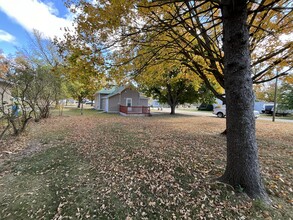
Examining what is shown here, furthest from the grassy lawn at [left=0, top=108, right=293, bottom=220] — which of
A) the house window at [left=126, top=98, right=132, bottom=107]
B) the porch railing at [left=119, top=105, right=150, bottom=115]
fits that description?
the house window at [left=126, top=98, right=132, bottom=107]

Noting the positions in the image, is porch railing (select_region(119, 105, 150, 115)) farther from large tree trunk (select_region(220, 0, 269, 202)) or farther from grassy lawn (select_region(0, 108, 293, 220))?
large tree trunk (select_region(220, 0, 269, 202))

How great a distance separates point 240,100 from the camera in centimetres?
267

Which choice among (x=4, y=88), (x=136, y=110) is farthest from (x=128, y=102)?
(x=4, y=88)

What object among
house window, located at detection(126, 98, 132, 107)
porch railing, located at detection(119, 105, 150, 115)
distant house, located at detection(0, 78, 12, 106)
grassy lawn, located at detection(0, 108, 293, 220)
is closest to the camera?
grassy lawn, located at detection(0, 108, 293, 220)

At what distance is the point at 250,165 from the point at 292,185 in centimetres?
142

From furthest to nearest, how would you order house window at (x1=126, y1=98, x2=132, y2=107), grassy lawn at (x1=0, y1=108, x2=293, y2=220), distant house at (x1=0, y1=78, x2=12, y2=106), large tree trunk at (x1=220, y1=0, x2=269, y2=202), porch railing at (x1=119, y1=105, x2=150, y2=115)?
house window at (x1=126, y1=98, x2=132, y2=107)
porch railing at (x1=119, y1=105, x2=150, y2=115)
distant house at (x1=0, y1=78, x2=12, y2=106)
large tree trunk at (x1=220, y1=0, x2=269, y2=202)
grassy lawn at (x1=0, y1=108, x2=293, y2=220)

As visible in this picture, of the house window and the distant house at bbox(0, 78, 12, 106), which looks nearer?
the distant house at bbox(0, 78, 12, 106)

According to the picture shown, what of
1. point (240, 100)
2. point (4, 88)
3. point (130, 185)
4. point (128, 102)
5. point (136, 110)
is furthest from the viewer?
point (128, 102)

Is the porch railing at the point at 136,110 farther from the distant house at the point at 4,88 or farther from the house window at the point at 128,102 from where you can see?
the distant house at the point at 4,88

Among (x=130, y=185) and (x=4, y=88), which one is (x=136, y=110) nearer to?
(x=4, y=88)

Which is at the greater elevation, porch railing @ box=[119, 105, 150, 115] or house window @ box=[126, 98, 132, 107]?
house window @ box=[126, 98, 132, 107]

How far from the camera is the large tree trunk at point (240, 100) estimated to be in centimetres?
264

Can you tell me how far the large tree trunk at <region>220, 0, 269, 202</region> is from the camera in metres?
2.64

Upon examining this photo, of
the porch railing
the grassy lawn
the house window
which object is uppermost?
the house window
